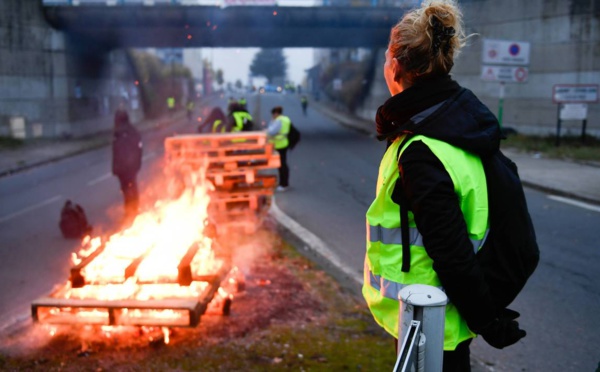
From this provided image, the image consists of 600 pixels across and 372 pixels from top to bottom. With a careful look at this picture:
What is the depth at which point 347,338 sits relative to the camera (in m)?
4.78

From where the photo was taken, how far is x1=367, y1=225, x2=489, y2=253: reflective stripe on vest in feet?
7.03

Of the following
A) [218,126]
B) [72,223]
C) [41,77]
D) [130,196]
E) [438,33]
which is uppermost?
[41,77]

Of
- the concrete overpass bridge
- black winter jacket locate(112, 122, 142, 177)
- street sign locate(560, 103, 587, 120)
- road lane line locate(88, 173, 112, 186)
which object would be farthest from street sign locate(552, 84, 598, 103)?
black winter jacket locate(112, 122, 142, 177)

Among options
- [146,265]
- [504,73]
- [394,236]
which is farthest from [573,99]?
[394,236]

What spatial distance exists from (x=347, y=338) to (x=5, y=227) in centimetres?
761

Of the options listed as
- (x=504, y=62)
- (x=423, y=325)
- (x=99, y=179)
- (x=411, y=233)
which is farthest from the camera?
(x=504, y=62)

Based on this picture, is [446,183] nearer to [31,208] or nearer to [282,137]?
[282,137]

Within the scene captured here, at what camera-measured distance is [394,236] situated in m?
2.20

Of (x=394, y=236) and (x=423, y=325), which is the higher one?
(x=394, y=236)

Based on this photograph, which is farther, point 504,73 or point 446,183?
point 504,73

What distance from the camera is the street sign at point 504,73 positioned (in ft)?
66.6

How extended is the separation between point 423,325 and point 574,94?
66.4ft

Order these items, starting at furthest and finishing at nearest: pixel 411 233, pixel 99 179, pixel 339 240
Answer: pixel 99 179, pixel 339 240, pixel 411 233

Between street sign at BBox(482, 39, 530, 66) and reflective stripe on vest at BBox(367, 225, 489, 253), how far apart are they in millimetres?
19744
